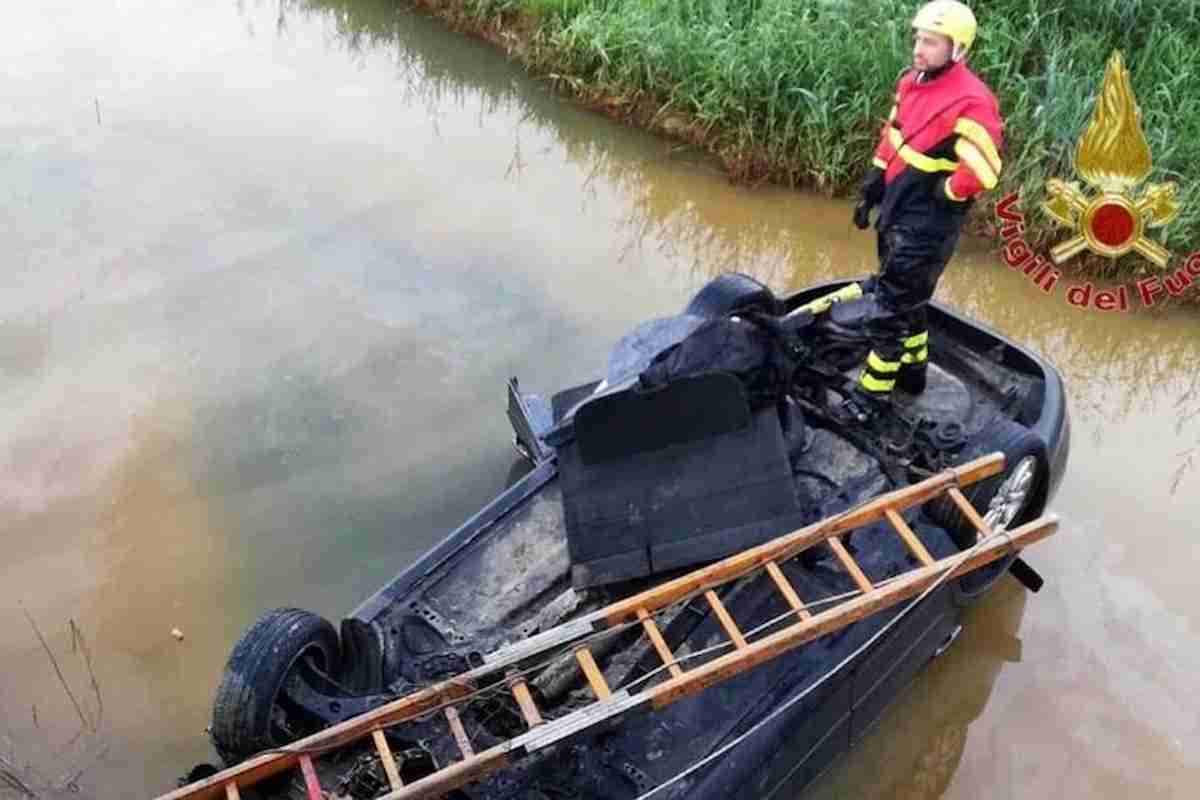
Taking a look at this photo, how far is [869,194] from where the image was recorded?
502 centimetres

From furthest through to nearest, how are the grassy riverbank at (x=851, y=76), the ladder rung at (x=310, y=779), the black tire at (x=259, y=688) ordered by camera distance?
the grassy riverbank at (x=851, y=76), the black tire at (x=259, y=688), the ladder rung at (x=310, y=779)

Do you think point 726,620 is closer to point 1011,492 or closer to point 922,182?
point 1011,492

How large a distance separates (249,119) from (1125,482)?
6314 millimetres

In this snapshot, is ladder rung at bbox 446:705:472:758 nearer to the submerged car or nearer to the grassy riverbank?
the submerged car

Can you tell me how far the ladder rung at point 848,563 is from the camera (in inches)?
156

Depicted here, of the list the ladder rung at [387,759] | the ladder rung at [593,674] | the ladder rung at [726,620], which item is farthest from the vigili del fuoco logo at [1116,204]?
the ladder rung at [387,759]

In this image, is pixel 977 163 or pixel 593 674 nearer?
pixel 593 674

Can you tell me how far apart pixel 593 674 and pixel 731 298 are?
1.88 metres

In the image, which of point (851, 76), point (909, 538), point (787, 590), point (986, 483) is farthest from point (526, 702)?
point (851, 76)

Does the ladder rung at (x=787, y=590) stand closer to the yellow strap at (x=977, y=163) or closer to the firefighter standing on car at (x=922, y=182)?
the firefighter standing on car at (x=922, y=182)

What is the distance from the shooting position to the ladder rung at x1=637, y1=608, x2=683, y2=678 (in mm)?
3775

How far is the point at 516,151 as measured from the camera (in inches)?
339

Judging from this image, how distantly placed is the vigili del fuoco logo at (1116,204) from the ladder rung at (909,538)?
353 cm

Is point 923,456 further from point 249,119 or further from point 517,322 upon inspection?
point 249,119
